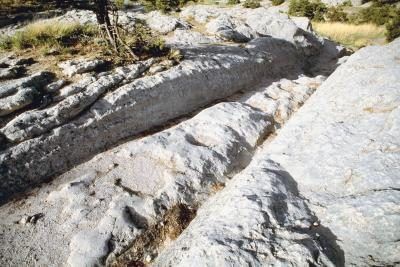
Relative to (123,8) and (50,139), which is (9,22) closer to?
(123,8)

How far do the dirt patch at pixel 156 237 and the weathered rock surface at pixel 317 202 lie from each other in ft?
0.96

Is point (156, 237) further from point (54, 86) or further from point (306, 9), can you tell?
point (306, 9)

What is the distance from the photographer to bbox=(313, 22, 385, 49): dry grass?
53.0 ft

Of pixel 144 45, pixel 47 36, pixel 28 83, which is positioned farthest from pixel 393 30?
pixel 28 83

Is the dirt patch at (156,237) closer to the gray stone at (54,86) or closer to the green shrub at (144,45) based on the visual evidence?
the gray stone at (54,86)

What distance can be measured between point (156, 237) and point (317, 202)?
272cm

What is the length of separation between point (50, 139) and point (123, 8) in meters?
12.7

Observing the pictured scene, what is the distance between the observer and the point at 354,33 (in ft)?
59.4

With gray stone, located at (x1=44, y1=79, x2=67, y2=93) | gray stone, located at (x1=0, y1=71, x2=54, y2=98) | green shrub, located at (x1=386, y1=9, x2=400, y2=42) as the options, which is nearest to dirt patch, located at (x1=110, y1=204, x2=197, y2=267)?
gray stone, located at (x1=44, y1=79, x2=67, y2=93)

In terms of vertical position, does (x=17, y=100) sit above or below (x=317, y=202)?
above

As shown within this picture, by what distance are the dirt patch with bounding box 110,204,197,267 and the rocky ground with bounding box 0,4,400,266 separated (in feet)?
0.06

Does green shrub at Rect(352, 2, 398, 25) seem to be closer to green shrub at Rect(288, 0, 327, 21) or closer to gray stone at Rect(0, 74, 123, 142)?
green shrub at Rect(288, 0, 327, 21)

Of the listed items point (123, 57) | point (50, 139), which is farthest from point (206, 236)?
point (123, 57)

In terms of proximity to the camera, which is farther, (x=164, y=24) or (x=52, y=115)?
(x=164, y=24)
